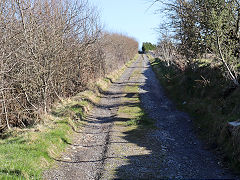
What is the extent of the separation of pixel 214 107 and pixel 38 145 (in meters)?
6.63

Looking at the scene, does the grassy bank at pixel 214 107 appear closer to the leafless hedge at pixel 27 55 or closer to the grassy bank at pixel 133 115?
the grassy bank at pixel 133 115

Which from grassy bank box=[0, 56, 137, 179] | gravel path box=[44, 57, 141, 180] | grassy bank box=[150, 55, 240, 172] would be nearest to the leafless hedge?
grassy bank box=[0, 56, 137, 179]

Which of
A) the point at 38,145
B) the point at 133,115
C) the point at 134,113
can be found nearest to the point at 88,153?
the point at 38,145

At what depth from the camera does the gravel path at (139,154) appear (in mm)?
6344

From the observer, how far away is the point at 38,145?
7555 mm

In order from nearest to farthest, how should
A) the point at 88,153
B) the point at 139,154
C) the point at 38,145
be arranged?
the point at 38,145, the point at 139,154, the point at 88,153

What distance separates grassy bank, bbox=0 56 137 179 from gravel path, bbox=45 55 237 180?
334mm

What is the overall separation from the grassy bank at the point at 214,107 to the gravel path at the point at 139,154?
370 millimetres

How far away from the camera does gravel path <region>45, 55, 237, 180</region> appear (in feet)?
20.8

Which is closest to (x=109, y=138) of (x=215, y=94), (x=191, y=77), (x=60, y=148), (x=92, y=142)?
(x=92, y=142)

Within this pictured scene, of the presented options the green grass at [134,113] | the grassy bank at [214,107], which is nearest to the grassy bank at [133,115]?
the green grass at [134,113]

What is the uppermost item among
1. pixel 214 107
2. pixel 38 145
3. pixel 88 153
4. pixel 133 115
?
pixel 214 107

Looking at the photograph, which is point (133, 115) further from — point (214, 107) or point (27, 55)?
point (27, 55)

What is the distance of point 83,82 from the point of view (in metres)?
20.8
